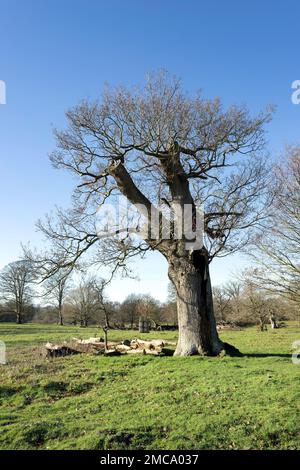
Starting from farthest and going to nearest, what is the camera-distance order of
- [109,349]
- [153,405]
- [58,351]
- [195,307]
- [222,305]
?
[222,305]
[109,349]
[58,351]
[195,307]
[153,405]

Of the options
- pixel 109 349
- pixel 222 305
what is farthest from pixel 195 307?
pixel 222 305

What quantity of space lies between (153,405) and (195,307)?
712 centimetres

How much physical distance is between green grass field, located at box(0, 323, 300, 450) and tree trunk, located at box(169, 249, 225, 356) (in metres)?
1.40

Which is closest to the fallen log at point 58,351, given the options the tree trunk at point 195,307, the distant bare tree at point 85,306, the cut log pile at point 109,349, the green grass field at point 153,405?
the cut log pile at point 109,349

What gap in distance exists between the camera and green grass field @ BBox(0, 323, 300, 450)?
6301 millimetres

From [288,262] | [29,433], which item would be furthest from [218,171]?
[29,433]

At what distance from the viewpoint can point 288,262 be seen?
16.7 m

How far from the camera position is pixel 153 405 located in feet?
27.1

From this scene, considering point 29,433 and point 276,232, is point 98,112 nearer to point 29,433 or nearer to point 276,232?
point 276,232

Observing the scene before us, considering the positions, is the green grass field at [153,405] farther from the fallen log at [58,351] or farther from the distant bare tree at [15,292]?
the distant bare tree at [15,292]

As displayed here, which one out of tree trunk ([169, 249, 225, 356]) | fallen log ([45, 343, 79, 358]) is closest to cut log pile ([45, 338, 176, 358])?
fallen log ([45, 343, 79, 358])

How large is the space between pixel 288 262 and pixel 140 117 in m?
9.01

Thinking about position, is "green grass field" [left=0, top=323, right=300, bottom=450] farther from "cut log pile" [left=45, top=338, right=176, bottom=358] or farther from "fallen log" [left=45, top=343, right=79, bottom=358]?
"fallen log" [left=45, top=343, right=79, bottom=358]

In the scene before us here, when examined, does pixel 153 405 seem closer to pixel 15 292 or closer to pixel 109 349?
pixel 109 349
